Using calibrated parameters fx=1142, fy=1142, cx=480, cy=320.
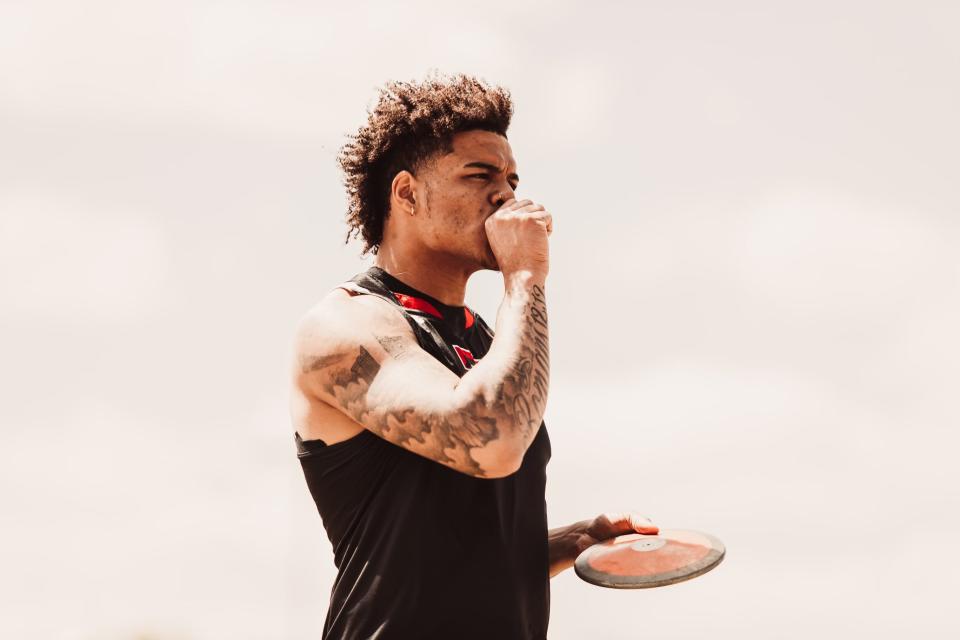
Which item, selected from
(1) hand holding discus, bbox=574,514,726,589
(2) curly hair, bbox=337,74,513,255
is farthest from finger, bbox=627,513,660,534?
(2) curly hair, bbox=337,74,513,255

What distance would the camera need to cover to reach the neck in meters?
4.52

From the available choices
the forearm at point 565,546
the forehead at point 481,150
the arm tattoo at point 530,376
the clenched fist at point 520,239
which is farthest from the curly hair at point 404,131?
the forearm at point 565,546

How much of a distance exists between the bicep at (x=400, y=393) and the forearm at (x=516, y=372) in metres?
0.04

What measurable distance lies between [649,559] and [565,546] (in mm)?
563

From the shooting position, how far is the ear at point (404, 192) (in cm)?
463

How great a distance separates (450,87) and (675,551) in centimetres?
215

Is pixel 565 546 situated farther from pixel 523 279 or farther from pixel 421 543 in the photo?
pixel 523 279

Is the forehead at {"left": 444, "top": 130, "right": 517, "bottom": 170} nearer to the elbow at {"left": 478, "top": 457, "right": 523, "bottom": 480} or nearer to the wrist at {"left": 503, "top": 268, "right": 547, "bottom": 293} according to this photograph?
the wrist at {"left": 503, "top": 268, "right": 547, "bottom": 293}

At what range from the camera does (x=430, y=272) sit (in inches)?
179

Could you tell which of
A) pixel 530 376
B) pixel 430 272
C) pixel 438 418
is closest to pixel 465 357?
pixel 430 272

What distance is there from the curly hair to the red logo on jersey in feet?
2.67

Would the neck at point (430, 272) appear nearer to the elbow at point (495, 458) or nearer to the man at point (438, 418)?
the man at point (438, 418)

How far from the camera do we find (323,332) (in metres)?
4.04

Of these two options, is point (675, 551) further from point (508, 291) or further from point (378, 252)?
point (378, 252)
